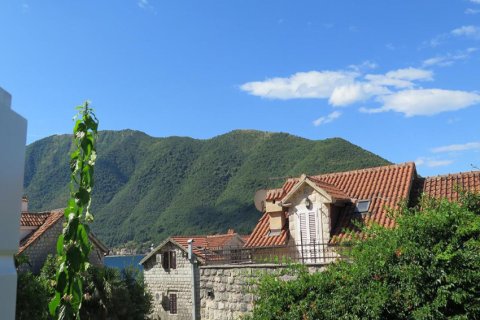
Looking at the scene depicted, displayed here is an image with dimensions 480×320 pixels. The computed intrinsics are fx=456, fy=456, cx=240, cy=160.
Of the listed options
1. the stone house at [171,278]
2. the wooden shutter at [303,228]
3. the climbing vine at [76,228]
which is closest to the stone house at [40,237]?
the stone house at [171,278]

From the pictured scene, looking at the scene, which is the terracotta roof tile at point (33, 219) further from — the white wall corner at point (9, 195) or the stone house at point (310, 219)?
the white wall corner at point (9, 195)

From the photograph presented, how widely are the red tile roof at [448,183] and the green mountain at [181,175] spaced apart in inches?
2413

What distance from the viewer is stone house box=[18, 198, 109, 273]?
78.3ft

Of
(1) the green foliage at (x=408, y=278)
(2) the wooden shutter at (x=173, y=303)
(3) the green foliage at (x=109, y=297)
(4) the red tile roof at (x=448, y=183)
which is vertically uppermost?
(4) the red tile roof at (x=448, y=183)

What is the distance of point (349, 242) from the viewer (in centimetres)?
1027

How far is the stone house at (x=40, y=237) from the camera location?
78.3ft

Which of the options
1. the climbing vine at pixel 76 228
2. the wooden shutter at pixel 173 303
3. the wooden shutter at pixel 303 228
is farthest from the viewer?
the wooden shutter at pixel 173 303

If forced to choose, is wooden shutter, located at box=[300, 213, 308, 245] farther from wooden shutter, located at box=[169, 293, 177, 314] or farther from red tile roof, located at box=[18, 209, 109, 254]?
wooden shutter, located at box=[169, 293, 177, 314]

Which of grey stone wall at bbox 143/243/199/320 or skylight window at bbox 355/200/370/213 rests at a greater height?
skylight window at bbox 355/200/370/213

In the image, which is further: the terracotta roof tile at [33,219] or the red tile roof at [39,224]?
the terracotta roof tile at [33,219]

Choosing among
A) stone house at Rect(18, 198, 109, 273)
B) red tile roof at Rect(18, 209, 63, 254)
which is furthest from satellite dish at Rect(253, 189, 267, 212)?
red tile roof at Rect(18, 209, 63, 254)

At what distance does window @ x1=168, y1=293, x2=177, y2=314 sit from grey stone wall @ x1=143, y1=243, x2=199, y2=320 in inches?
9.4

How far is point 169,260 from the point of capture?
33.0 metres

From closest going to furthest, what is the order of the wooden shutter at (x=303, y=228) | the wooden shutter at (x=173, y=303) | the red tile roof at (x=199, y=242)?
the wooden shutter at (x=303, y=228) → the wooden shutter at (x=173, y=303) → the red tile roof at (x=199, y=242)
